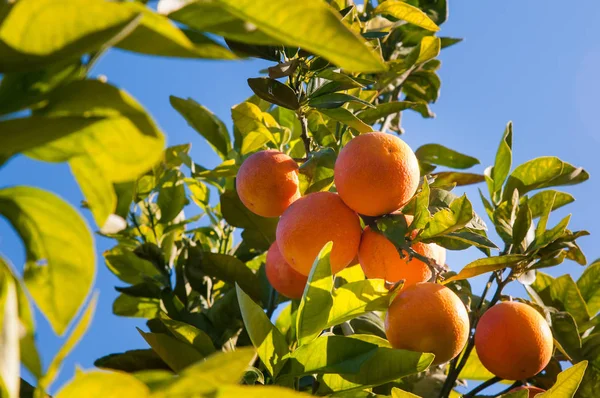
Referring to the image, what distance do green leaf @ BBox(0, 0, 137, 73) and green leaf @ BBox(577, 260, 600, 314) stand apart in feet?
6.37

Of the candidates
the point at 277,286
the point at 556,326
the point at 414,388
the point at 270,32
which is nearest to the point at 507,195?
the point at 556,326

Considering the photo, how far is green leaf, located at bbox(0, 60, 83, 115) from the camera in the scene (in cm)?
51

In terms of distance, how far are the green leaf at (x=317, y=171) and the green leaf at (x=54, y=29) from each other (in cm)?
92

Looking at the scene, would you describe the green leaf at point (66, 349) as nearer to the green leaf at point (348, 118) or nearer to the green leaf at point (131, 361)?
the green leaf at point (348, 118)

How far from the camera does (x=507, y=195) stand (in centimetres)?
177

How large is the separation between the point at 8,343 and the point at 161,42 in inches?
9.4

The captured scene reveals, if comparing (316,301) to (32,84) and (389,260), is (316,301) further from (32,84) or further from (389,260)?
(32,84)

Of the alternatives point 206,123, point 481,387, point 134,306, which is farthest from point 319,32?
point 134,306

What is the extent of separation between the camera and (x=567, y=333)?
1.75m

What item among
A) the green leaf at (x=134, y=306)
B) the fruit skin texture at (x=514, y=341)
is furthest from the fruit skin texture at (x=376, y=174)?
the green leaf at (x=134, y=306)

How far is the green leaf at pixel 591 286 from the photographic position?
6.57 feet

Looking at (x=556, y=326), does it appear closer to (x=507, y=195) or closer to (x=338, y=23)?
(x=507, y=195)

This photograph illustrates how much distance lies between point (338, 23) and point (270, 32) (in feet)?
0.18

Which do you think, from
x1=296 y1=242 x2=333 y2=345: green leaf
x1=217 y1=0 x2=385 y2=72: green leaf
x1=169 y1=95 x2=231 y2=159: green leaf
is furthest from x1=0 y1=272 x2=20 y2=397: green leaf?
x1=169 y1=95 x2=231 y2=159: green leaf
